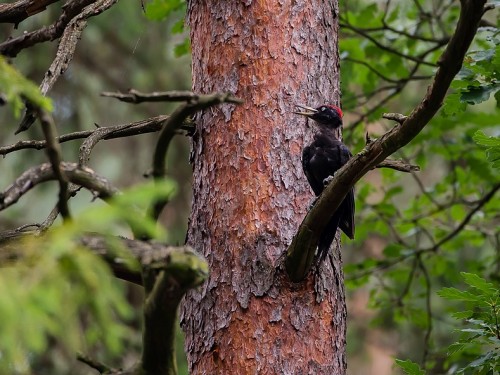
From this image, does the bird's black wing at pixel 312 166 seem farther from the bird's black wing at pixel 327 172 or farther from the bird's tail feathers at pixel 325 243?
the bird's tail feathers at pixel 325 243

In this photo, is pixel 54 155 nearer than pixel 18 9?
Yes

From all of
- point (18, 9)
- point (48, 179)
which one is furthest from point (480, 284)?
point (18, 9)

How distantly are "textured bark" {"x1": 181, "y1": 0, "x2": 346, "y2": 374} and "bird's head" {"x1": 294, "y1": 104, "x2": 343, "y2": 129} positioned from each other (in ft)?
0.16

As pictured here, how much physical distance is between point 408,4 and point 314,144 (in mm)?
3260

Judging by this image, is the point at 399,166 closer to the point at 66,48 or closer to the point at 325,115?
the point at 325,115

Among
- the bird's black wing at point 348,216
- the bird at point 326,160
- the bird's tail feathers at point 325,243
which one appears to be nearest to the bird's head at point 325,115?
the bird at point 326,160

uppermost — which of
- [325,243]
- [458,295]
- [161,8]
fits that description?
[161,8]

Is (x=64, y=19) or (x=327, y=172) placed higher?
(x=64, y=19)

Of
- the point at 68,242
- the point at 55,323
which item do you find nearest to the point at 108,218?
the point at 68,242

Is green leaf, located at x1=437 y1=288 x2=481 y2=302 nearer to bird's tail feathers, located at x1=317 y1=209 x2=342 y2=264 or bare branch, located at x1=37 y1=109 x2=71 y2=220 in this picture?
bird's tail feathers, located at x1=317 y1=209 x2=342 y2=264

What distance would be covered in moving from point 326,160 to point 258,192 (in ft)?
2.01

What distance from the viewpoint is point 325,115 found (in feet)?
11.1

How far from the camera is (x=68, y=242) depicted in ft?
4.80

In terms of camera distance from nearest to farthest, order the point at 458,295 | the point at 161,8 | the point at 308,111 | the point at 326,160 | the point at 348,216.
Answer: the point at 458,295 → the point at 308,111 → the point at 348,216 → the point at 326,160 → the point at 161,8
